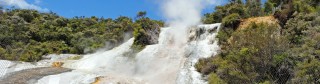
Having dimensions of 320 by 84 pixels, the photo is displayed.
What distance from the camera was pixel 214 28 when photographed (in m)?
31.3

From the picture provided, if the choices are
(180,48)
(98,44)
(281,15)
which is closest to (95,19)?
(98,44)

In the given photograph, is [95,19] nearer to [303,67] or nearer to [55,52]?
[55,52]

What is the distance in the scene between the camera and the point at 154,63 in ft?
97.1

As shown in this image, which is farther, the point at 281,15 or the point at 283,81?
the point at 281,15

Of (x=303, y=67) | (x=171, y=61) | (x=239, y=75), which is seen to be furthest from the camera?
(x=171, y=61)

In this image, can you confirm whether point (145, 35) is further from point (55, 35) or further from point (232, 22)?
point (55, 35)

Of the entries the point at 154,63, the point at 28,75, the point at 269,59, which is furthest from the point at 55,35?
the point at 269,59

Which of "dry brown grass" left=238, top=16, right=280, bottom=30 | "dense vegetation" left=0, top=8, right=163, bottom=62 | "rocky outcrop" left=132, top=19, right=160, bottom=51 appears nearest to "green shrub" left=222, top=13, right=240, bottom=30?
"dry brown grass" left=238, top=16, right=280, bottom=30

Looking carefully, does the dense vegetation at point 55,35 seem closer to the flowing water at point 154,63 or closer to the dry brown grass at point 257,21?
the flowing water at point 154,63

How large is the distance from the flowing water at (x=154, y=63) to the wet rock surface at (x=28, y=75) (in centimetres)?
61

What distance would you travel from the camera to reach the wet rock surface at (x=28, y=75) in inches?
888

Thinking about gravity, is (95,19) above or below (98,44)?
above

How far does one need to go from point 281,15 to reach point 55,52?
84.6ft

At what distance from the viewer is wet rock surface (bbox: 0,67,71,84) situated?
74.0ft
